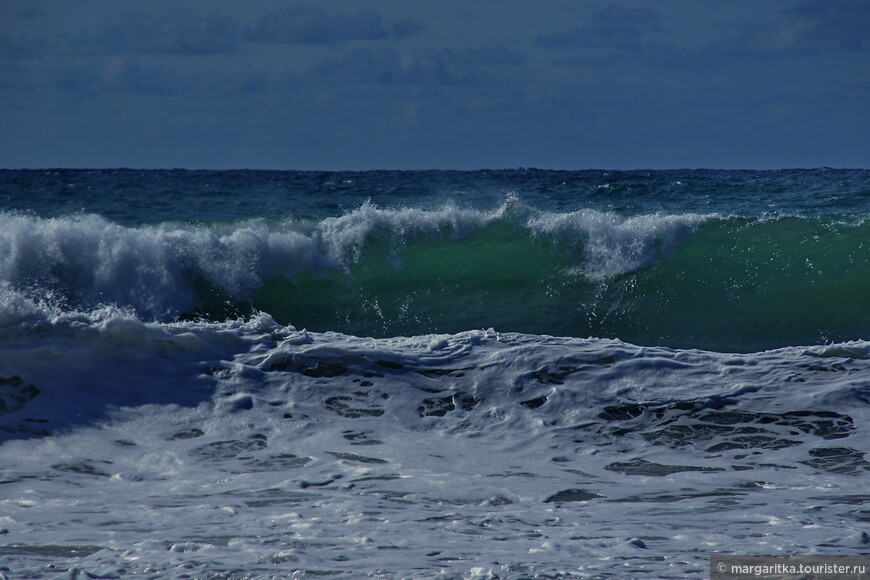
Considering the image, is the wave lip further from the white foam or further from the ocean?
the white foam

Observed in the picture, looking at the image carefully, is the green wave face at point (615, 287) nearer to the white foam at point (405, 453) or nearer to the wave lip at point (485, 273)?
the wave lip at point (485, 273)

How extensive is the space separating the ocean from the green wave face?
39 millimetres

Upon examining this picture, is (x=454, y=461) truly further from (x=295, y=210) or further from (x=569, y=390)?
(x=295, y=210)

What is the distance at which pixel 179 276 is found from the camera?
33.9 feet

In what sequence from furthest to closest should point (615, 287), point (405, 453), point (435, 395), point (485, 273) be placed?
point (485, 273), point (615, 287), point (435, 395), point (405, 453)

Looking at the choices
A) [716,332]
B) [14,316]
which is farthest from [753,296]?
[14,316]

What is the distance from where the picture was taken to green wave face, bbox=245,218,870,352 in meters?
9.42

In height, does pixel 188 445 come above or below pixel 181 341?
→ below

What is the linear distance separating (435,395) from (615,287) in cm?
444

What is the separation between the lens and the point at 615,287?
405 inches

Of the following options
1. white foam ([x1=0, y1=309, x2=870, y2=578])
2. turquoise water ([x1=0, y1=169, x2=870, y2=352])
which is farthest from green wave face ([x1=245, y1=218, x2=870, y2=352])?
white foam ([x1=0, y1=309, x2=870, y2=578])

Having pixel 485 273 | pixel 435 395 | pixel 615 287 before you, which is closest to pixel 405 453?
pixel 435 395

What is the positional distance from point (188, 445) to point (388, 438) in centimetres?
125

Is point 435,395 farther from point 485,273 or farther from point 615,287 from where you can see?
point 485,273
